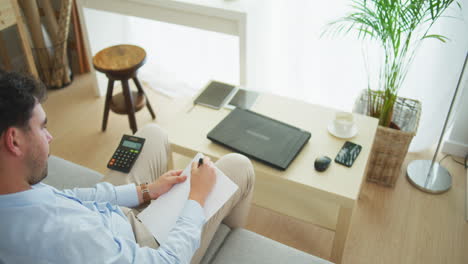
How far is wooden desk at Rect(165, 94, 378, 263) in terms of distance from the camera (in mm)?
1426

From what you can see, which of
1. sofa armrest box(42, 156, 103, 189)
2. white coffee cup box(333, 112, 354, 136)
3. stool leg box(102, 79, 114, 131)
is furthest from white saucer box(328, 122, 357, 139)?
stool leg box(102, 79, 114, 131)

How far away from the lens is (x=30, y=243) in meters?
0.85

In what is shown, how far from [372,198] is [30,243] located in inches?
61.8

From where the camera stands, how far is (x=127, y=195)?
1.30 meters

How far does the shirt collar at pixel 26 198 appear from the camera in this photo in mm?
861

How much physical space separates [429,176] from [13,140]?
1875 mm

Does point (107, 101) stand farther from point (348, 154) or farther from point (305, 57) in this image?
point (348, 154)

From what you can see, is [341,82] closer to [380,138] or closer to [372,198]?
[380,138]

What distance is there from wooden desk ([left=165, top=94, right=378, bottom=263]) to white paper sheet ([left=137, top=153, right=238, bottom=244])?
9.3 inches

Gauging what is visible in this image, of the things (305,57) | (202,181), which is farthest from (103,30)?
(202,181)

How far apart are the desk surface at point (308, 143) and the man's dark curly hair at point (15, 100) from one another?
758mm

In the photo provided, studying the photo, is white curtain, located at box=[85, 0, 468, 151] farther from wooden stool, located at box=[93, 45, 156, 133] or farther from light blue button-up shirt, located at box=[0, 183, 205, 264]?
light blue button-up shirt, located at box=[0, 183, 205, 264]

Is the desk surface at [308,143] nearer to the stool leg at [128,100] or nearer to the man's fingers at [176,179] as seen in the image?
the man's fingers at [176,179]

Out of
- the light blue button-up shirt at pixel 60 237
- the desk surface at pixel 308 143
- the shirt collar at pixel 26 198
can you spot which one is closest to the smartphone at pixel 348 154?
the desk surface at pixel 308 143
